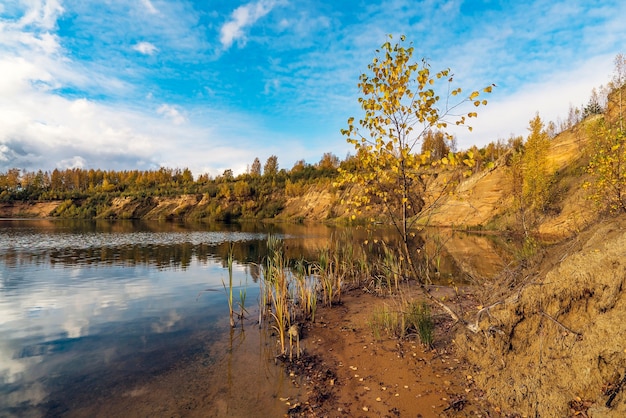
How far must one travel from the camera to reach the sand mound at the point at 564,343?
4738 millimetres

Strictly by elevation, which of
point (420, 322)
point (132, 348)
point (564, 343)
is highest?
point (564, 343)

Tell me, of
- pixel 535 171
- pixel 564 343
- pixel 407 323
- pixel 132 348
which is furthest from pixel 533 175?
pixel 132 348

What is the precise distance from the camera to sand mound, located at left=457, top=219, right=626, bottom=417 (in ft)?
15.5

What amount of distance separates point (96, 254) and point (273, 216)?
236 feet

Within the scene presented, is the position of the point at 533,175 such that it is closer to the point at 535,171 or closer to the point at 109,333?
the point at 535,171

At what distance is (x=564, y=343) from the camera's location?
5.31 metres

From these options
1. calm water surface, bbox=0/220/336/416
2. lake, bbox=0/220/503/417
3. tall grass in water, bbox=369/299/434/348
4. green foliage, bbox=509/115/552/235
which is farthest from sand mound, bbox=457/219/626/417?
green foliage, bbox=509/115/552/235

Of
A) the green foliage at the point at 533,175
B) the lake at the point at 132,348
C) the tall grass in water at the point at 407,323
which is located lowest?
the lake at the point at 132,348

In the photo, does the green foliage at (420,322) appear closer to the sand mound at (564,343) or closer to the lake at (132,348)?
the sand mound at (564,343)

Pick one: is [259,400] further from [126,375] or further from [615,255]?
[615,255]

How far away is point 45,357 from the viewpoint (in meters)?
8.12

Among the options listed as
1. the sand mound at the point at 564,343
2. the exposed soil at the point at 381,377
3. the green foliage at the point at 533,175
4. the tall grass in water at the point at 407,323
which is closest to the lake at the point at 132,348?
the exposed soil at the point at 381,377

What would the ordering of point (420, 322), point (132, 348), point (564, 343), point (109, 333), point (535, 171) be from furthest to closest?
point (535, 171)
point (109, 333)
point (132, 348)
point (420, 322)
point (564, 343)

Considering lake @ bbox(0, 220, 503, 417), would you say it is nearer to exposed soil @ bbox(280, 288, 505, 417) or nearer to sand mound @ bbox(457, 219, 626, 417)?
exposed soil @ bbox(280, 288, 505, 417)
